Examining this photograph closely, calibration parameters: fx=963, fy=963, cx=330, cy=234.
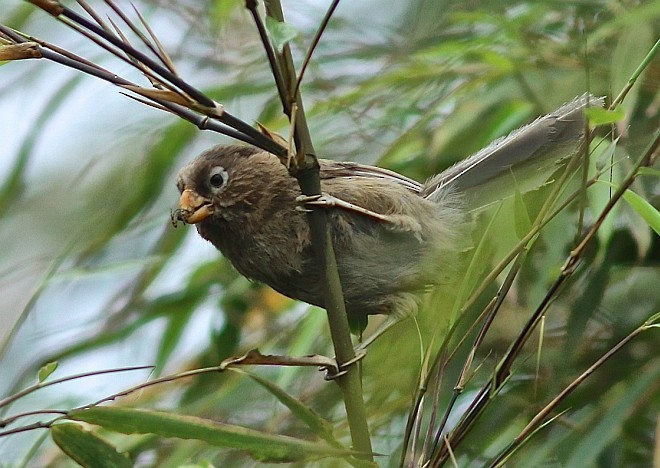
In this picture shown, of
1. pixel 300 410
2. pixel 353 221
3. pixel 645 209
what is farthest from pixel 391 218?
pixel 300 410

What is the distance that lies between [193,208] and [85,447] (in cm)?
76

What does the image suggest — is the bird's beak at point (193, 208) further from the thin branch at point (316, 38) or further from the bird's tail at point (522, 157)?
the thin branch at point (316, 38)

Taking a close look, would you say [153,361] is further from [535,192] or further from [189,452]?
[535,192]

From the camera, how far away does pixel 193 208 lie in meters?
1.83

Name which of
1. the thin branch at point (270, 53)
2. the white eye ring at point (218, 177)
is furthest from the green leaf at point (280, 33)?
the white eye ring at point (218, 177)

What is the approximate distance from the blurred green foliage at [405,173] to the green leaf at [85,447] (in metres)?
0.45

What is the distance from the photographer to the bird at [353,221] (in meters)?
1.76

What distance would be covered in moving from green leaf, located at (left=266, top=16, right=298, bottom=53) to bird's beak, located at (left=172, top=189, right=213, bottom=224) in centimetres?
84

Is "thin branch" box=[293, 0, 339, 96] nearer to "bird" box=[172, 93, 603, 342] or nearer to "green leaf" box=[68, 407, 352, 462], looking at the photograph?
"green leaf" box=[68, 407, 352, 462]

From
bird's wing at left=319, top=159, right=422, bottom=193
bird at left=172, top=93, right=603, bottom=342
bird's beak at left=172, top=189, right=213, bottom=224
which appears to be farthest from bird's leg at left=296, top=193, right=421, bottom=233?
bird's beak at left=172, top=189, right=213, bottom=224

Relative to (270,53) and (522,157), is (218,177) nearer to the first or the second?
(522,157)

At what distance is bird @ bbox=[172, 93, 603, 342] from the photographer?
5.77 ft

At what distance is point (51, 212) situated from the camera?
10.8 feet

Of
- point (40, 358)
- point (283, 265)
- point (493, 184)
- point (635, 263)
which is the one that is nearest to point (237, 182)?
point (283, 265)
